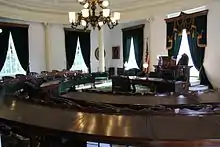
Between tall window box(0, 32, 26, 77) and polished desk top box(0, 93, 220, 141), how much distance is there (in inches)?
329

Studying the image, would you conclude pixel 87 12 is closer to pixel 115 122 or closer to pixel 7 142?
pixel 7 142

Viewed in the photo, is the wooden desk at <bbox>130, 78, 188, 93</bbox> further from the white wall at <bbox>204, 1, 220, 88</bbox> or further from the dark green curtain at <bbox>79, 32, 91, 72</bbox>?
the dark green curtain at <bbox>79, 32, 91, 72</bbox>

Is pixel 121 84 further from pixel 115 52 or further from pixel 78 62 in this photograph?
pixel 115 52

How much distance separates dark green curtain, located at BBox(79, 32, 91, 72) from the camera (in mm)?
12789

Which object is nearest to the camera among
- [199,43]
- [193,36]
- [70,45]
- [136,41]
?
[199,43]

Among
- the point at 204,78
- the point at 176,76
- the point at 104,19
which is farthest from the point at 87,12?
the point at 204,78

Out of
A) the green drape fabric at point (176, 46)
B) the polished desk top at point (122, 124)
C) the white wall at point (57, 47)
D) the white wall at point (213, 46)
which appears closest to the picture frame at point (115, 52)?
the white wall at point (57, 47)

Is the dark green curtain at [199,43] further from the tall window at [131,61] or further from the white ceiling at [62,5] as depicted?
the tall window at [131,61]

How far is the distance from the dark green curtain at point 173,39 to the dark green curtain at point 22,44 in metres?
5.48

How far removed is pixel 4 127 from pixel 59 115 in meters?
0.44

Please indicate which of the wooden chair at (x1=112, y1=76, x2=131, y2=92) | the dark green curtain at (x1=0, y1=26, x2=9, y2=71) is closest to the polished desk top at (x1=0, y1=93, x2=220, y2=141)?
the wooden chair at (x1=112, y1=76, x2=131, y2=92)

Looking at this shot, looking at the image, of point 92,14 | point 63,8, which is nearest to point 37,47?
point 63,8

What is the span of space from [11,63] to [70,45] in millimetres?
2838

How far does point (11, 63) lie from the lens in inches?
414
